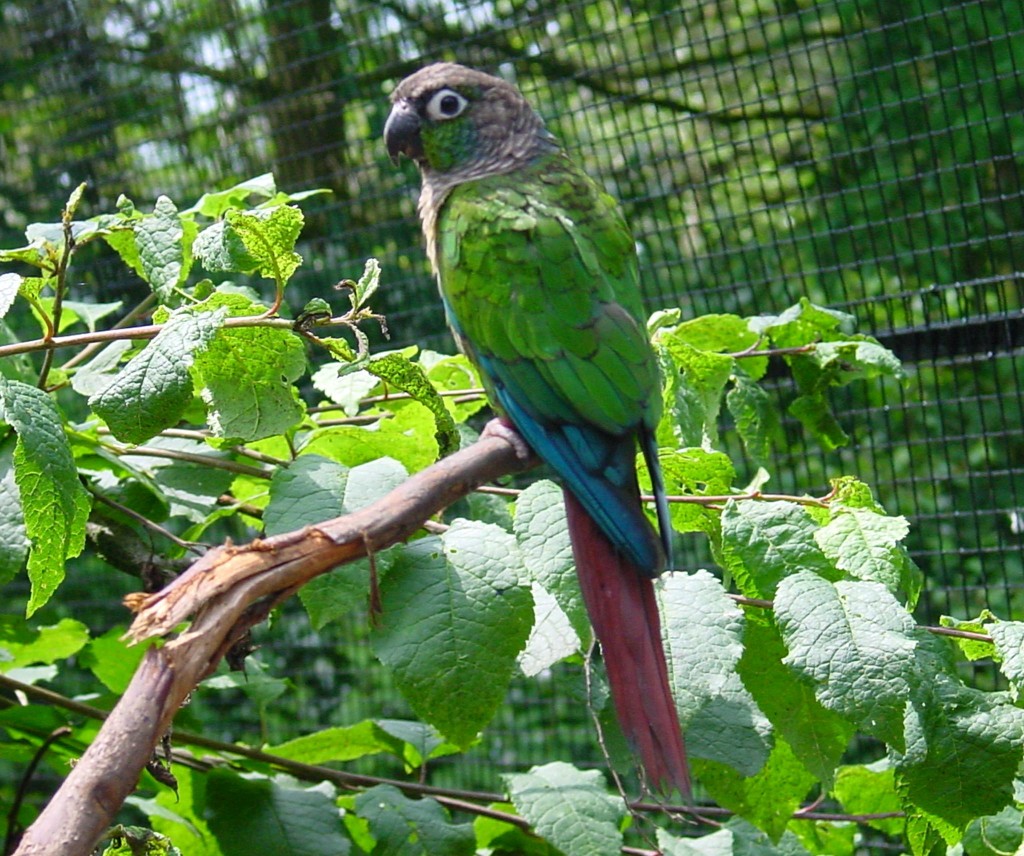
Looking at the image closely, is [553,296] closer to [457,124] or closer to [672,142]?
[457,124]

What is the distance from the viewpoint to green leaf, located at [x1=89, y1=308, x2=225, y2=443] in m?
0.72

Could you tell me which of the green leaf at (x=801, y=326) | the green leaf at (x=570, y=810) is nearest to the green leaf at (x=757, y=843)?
the green leaf at (x=570, y=810)

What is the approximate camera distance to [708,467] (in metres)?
0.87

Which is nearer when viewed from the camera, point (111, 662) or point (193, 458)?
point (193, 458)

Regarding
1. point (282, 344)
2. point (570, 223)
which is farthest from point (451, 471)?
point (570, 223)

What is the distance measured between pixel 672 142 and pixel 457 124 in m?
1.38

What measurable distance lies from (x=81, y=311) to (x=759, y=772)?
71 cm

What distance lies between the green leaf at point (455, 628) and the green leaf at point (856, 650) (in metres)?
0.17

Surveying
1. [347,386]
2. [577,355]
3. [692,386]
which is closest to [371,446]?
[347,386]

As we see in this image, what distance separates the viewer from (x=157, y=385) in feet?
2.36

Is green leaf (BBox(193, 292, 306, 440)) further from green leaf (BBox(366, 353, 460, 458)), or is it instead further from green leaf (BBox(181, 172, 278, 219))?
green leaf (BBox(181, 172, 278, 219))

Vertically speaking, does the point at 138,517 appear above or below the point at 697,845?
above

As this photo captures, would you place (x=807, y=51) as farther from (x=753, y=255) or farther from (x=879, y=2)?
(x=753, y=255)

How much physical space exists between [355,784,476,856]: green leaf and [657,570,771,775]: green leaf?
0.20m
